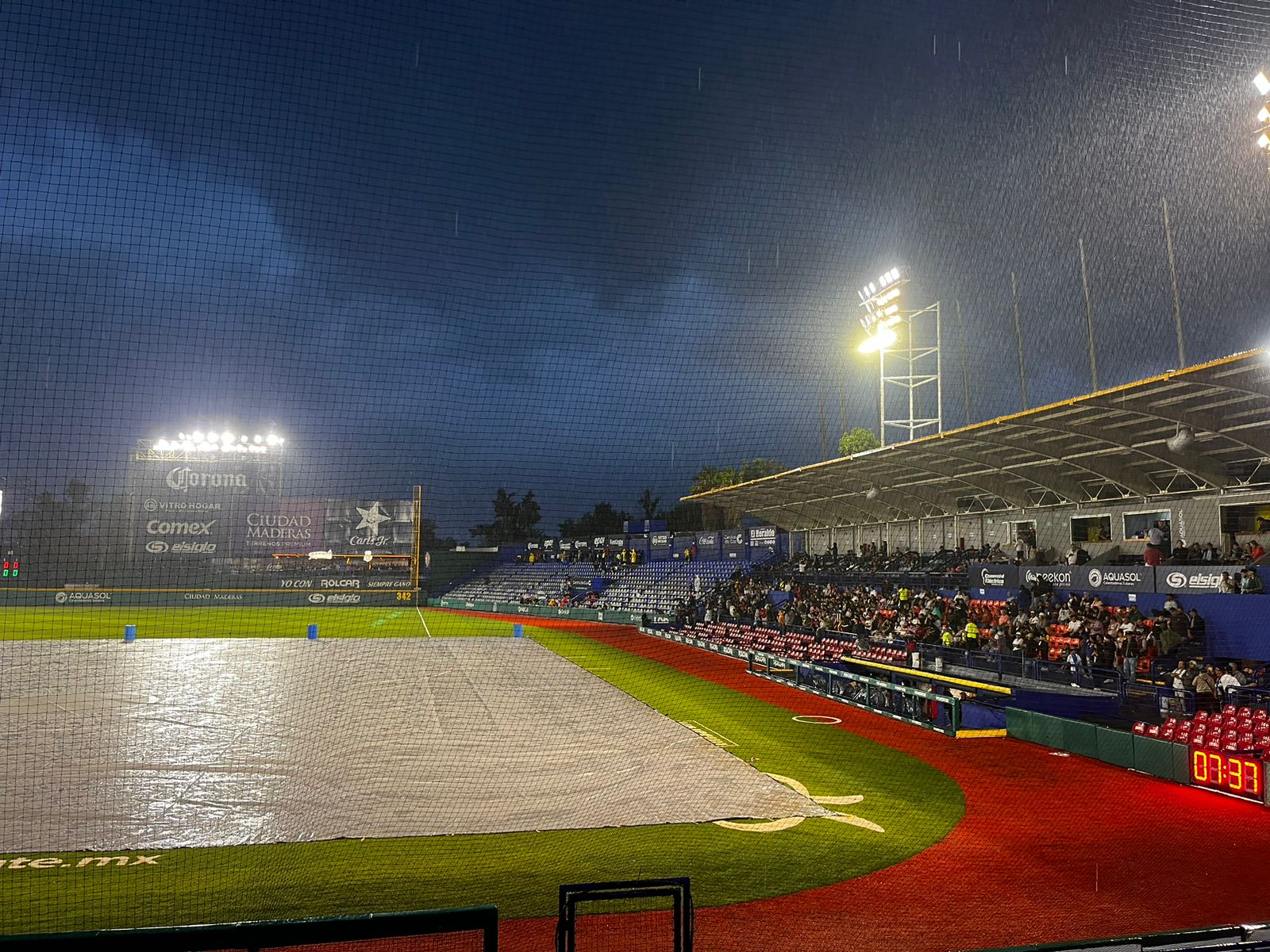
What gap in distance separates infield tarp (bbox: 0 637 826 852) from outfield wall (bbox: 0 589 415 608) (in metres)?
24.9

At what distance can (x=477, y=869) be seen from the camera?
26.1ft

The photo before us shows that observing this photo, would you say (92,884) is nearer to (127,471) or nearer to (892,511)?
(892,511)

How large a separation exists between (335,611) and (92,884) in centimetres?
4156

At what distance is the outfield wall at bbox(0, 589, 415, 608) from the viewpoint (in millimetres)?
44688

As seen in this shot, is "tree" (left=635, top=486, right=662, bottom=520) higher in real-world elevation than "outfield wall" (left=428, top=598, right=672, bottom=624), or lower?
higher

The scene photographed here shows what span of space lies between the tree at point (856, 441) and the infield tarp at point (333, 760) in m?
29.9

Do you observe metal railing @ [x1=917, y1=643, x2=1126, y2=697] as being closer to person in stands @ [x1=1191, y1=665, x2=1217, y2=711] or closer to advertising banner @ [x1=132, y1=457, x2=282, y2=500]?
person in stands @ [x1=1191, y1=665, x2=1217, y2=711]

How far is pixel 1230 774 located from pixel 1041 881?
4.52m

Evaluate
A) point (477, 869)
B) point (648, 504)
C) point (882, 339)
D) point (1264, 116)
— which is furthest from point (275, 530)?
point (1264, 116)

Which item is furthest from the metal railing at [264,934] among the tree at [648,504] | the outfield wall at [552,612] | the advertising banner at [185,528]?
the tree at [648,504]

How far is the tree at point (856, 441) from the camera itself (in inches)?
1836

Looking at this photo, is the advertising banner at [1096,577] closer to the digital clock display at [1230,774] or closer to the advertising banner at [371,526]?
the digital clock display at [1230,774]

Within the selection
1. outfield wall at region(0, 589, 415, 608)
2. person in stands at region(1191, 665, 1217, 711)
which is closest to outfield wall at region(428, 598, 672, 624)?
outfield wall at region(0, 589, 415, 608)

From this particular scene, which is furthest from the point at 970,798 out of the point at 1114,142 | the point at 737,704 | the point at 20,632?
the point at 20,632
